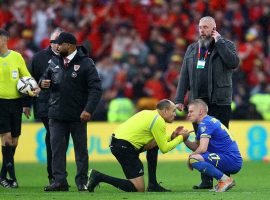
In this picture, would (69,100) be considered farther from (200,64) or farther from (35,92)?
(200,64)

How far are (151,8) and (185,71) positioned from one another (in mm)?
12144

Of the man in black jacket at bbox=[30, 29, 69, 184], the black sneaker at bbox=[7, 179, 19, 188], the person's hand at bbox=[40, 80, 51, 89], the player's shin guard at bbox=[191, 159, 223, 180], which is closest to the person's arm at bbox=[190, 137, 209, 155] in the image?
the player's shin guard at bbox=[191, 159, 223, 180]

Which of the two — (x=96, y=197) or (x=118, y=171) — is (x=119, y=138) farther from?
(x=118, y=171)

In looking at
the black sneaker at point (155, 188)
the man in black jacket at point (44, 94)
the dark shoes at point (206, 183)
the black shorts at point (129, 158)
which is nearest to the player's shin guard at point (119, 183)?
the black shorts at point (129, 158)

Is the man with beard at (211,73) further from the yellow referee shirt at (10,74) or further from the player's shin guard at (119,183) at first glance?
the yellow referee shirt at (10,74)

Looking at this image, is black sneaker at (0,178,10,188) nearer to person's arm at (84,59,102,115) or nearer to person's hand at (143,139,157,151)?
person's arm at (84,59,102,115)

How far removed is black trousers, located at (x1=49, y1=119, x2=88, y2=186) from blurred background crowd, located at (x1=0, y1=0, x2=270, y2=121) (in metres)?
9.13

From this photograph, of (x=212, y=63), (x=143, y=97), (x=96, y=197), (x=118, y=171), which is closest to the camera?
(x=96, y=197)

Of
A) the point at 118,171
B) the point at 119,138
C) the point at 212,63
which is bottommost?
the point at 118,171

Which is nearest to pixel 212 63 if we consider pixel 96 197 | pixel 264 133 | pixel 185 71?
pixel 185 71

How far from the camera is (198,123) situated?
13.6m

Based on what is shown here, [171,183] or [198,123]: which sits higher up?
[198,123]

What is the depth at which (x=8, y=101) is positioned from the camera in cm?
1517

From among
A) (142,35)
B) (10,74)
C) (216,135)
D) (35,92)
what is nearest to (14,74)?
(10,74)
